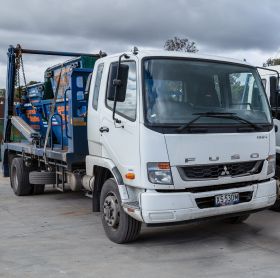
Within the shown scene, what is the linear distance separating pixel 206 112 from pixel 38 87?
15.6 ft

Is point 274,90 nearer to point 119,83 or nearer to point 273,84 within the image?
point 273,84

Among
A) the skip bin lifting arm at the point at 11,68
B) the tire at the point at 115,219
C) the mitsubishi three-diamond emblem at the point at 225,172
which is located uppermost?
the skip bin lifting arm at the point at 11,68

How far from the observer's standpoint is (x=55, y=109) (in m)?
8.11

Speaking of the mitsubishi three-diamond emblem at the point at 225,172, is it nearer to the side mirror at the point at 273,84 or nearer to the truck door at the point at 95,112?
the truck door at the point at 95,112

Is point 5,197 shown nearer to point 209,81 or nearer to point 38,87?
point 38,87

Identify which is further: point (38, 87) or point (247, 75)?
point (38, 87)

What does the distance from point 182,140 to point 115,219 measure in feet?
4.81

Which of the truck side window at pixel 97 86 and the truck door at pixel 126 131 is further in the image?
the truck side window at pixel 97 86

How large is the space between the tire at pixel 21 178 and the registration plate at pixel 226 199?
5.26 m

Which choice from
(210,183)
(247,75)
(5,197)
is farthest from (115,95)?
(5,197)

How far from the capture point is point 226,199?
18.1 ft

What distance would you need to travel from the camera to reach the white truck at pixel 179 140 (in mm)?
5184

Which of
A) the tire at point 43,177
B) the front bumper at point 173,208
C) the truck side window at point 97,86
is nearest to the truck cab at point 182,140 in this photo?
the front bumper at point 173,208

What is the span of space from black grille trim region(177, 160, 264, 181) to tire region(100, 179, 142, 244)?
988mm
